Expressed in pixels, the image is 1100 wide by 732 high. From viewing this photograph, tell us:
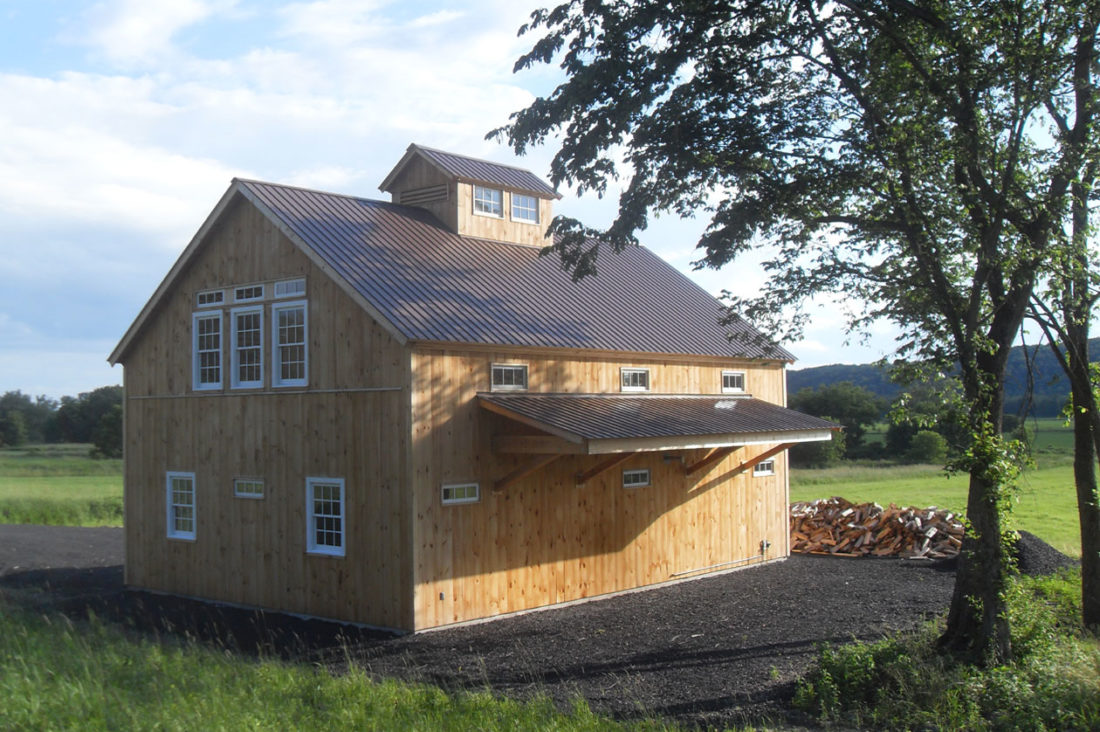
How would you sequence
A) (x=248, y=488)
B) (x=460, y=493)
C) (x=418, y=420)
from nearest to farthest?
1. (x=418, y=420)
2. (x=460, y=493)
3. (x=248, y=488)

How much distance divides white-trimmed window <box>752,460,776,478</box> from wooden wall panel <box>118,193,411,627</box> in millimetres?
10508

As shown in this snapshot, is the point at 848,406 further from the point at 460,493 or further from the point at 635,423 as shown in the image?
the point at 460,493

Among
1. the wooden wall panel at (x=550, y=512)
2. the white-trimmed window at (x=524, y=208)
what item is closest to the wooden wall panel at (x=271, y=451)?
the wooden wall panel at (x=550, y=512)

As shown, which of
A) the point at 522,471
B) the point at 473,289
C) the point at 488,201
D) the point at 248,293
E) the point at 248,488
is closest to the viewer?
the point at 522,471

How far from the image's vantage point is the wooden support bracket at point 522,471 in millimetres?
16469

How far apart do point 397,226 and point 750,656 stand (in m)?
11.3

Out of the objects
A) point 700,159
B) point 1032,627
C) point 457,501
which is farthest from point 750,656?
point 700,159

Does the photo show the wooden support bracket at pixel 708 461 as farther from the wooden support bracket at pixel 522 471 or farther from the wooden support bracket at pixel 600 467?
the wooden support bracket at pixel 522 471

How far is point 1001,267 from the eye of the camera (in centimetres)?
1231

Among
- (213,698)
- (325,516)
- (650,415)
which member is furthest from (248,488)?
(213,698)

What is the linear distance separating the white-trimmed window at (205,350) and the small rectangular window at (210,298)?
0.71ft

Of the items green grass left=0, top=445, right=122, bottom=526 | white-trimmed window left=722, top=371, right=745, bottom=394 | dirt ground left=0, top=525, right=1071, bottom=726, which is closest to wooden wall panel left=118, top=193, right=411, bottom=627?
dirt ground left=0, top=525, right=1071, bottom=726

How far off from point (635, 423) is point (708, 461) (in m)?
4.73

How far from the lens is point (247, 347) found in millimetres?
18781
